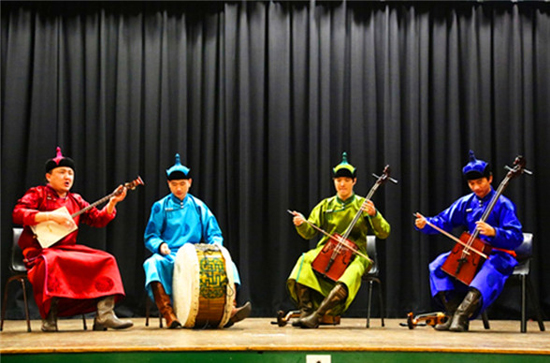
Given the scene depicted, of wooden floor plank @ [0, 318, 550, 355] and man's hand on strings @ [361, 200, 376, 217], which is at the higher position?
man's hand on strings @ [361, 200, 376, 217]

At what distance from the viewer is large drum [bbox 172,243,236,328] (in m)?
4.94

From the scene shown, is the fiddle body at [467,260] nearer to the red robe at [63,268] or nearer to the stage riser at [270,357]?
the stage riser at [270,357]

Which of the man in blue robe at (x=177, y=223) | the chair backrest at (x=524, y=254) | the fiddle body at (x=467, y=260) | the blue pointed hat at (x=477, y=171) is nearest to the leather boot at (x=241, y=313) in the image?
the man in blue robe at (x=177, y=223)

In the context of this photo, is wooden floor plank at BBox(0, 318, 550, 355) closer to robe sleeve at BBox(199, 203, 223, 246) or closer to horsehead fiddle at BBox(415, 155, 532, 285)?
horsehead fiddle at BBox(415, 155, 532, 285)

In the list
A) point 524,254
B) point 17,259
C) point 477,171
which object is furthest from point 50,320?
point 524,254

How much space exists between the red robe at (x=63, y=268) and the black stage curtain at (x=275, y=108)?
1.44m

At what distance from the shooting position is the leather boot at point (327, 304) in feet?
16.8

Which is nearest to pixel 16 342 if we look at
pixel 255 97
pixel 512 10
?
pixel 255 97

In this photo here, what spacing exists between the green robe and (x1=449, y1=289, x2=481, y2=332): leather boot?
2.26 ft

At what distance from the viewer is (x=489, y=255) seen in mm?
5211

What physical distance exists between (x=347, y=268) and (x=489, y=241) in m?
0.98

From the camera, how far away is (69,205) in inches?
208

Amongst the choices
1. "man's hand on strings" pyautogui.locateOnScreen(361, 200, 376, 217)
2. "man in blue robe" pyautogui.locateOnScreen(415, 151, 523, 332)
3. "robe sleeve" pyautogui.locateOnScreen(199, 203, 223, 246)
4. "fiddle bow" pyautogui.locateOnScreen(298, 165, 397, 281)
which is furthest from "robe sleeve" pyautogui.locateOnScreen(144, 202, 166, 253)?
"man in blue robe" pyautogui.locateOnScreen(415, 151, 523, 332)

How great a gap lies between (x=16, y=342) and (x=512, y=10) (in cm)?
505
